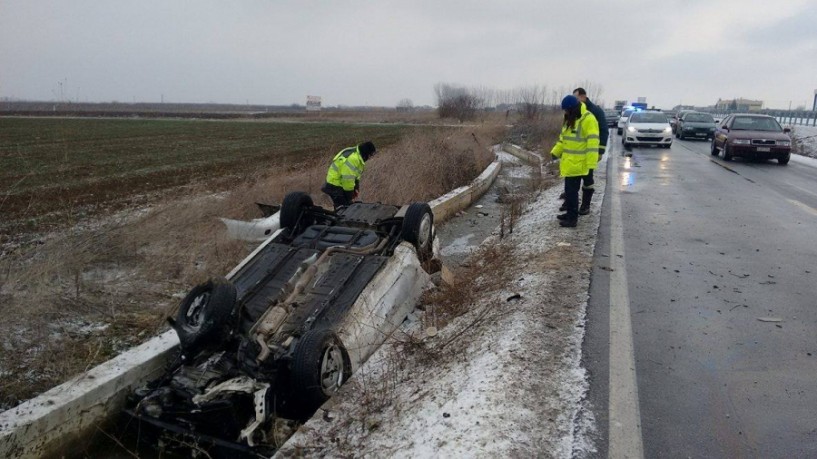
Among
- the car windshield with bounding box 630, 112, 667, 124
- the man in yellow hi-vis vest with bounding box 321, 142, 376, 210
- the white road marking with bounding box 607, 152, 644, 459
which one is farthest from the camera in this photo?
the car windshield with bounding box 630, 112, 667, 124

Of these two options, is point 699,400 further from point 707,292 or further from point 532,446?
point 707,292

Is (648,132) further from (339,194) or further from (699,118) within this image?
(339,194)

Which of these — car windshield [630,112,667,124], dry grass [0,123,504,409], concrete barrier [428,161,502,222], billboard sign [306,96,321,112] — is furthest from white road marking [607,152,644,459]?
billboard sign [306,96,321,112]

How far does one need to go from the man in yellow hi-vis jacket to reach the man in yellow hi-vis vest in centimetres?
262

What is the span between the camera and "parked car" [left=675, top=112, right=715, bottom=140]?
25406mm

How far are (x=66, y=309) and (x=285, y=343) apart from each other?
8.10 feet

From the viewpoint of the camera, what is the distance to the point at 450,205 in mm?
10344

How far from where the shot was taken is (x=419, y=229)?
18.9 ft

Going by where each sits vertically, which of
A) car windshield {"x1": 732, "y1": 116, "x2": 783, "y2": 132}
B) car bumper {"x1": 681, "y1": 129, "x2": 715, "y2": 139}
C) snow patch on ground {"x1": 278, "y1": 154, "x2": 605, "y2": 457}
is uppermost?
car windshield {"x1": 732, "y1": 116, "x2": 783, "y2": 132}

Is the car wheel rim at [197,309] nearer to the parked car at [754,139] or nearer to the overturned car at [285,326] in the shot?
the overturned car at [285,326]

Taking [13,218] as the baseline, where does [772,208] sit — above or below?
above

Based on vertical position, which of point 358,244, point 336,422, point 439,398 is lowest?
point 336,422

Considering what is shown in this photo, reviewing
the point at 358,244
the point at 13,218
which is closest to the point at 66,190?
the point at 13,218

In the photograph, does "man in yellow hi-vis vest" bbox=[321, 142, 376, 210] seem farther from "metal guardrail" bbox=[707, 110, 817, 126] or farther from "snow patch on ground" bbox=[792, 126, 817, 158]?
"metal guardrail" bbox=[707, 110, 817, 126]
